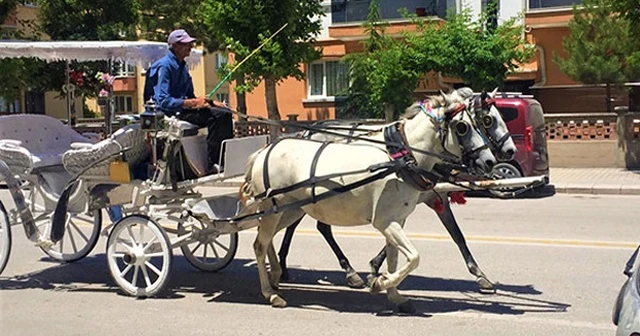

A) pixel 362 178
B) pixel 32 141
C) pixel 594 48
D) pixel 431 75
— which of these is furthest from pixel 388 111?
pixel 362 178

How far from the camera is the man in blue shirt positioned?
859 centimetres

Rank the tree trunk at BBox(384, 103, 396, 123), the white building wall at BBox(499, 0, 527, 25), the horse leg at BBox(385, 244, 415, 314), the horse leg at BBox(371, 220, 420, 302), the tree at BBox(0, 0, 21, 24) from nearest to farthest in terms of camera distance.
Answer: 1. the horse leg at BBox(371, 220, 420, 302)
2. the horse leg at BBox(385, 244, 415, 314)
3. the tree trunk at BBox(384, 103, 396, 123)
4. the tree at BBox(0, 0, 21, 24)
5. the white building wall at BBox(499, 0, 527, 25)

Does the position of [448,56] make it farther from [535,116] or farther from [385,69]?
[535,116]

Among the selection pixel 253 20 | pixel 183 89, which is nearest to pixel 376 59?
pixel 253 20

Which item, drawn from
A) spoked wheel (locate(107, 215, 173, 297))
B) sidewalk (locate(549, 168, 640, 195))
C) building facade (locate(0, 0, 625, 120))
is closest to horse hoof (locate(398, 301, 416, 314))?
spoked wheel (locate(107, 215, 173, 297))

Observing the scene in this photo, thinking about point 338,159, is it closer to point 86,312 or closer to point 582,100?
point 86,312

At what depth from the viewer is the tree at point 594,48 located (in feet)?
80.3

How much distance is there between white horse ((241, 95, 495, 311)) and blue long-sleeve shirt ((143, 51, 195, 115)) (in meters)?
1.08

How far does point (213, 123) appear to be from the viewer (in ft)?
28.8

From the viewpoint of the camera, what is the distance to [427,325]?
7238 mm

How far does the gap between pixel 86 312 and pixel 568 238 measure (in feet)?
22.2

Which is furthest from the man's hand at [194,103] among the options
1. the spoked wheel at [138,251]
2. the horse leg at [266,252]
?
the horse leg at [266,252]

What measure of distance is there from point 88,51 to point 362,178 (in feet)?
12.5

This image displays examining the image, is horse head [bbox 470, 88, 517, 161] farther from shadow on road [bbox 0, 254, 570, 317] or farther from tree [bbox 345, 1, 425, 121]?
tree [bbox 345, 1, 425, 121]
